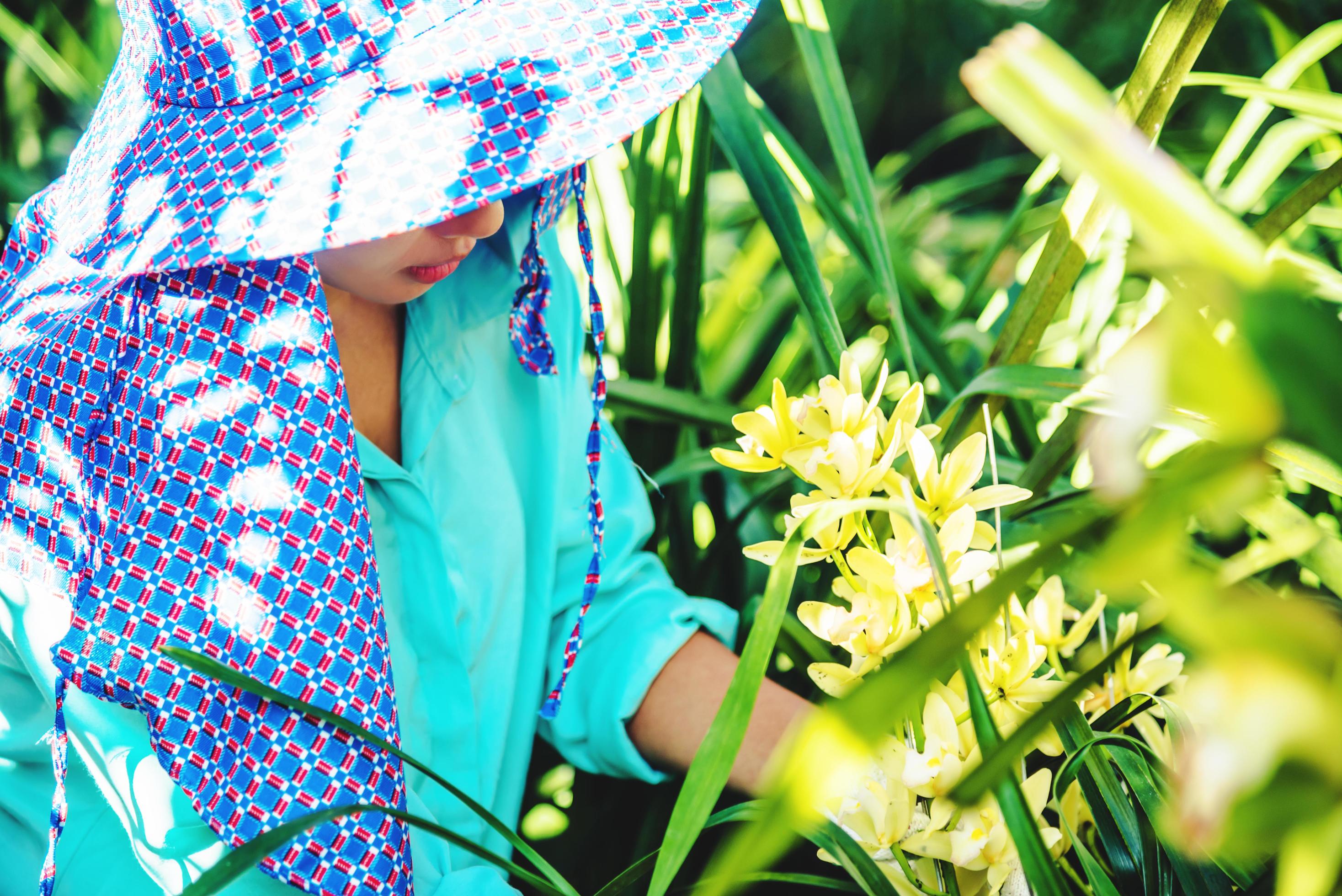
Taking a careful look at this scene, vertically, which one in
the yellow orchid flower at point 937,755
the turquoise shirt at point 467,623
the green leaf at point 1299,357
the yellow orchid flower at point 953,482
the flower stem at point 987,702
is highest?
the green leaf at point 1299,357

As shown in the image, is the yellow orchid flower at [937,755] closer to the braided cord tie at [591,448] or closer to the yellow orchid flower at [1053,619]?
the yellow orchid flower at [1053,619]

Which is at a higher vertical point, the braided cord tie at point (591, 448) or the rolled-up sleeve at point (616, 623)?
the braided cord tie at point (591, 448)

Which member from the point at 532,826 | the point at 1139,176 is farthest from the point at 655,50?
the point at 532,826

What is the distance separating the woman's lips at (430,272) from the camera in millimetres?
583

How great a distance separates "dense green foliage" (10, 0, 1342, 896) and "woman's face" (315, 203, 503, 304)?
0.22 meters

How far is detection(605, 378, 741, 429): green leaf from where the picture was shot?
92 centimetres

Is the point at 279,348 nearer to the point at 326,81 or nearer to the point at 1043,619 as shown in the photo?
the point at 326,81

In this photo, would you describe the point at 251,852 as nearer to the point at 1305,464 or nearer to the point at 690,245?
the point at 1305,464

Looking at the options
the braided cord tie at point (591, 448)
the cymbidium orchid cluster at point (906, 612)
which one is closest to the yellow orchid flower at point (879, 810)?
the cymbidium orchid cluster at point (906, 612)

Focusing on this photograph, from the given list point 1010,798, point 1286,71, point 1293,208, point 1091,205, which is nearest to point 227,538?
point 1010,798

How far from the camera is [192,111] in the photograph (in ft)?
1.63

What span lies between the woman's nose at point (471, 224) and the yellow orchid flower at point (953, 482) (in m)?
0.29

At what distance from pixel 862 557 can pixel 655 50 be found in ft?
1.15

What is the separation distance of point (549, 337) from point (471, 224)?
0.22 m
